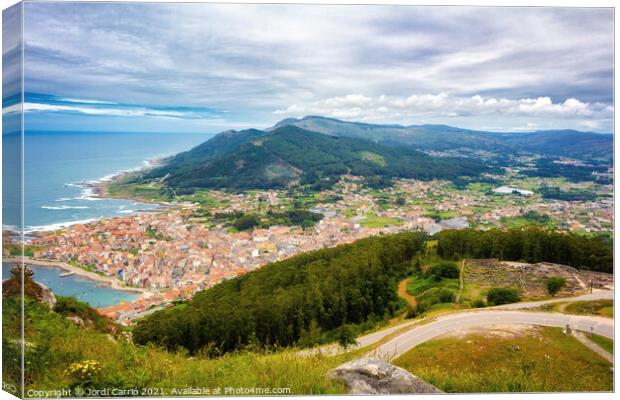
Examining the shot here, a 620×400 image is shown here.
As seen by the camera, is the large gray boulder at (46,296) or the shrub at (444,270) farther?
the shrub at (444,270)

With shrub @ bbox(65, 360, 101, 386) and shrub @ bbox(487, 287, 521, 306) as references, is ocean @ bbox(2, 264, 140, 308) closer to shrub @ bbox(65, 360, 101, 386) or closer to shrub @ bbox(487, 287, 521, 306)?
shrub @ bbox(65, 360, 101, 386)

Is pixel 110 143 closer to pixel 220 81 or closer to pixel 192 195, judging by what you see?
pixel 192 195

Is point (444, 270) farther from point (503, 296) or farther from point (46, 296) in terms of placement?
point (46, 296)

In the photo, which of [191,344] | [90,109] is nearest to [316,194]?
[191,344]

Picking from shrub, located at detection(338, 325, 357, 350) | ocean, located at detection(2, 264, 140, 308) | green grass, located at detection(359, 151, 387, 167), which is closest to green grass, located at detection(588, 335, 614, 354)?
shrub, located at detection(338, 325, 357, 350)

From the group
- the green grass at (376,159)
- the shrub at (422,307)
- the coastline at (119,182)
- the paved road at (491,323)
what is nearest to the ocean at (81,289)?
the coastline at (119,182)

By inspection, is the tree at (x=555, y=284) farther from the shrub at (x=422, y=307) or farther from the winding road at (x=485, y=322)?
the shrub at (x=422, y=307)
